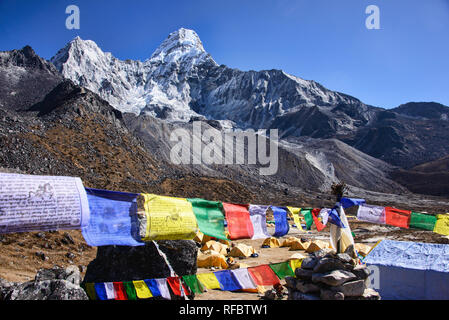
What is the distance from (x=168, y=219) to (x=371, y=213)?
8.84 m

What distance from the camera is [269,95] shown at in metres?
155

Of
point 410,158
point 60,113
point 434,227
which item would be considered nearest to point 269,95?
point 410,158

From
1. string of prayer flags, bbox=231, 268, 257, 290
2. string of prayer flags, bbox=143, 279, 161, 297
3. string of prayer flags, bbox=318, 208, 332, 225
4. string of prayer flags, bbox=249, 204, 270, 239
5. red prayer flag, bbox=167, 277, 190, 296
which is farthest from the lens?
string of prayer flags, bbox=318, 208, 332, 225

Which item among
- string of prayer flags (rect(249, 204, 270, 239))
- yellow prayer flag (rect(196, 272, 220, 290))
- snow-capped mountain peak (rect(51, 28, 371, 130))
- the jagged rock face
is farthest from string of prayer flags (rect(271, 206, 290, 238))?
snow-capped mountain peak (rect(51, 28, 371, 130))

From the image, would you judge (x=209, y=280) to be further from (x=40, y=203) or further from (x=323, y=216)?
(x=40, y=203)

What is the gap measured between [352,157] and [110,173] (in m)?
68.6

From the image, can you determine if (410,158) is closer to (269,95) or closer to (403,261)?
(269,95)

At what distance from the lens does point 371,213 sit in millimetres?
11992

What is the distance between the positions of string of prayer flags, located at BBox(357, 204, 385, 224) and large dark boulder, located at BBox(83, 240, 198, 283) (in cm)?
731

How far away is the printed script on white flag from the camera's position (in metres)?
4.57

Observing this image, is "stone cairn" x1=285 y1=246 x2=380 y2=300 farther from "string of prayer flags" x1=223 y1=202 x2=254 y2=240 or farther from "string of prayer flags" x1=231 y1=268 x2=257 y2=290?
"string of prayer flags" x1=231 y1=268 x2=257 y2=290

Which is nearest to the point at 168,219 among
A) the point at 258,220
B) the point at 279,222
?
the point at 258,220

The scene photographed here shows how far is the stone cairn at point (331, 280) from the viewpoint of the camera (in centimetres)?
707
